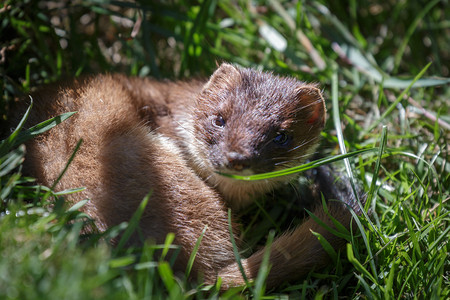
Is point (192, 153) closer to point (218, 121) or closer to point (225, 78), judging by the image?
point (218, 121)

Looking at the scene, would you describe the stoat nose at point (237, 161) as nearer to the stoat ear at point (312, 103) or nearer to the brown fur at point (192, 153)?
the brown fur at point (192, 153)

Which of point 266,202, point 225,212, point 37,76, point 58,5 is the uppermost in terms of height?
point 58,5

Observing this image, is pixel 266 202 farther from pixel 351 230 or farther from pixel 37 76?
pixel 37 76

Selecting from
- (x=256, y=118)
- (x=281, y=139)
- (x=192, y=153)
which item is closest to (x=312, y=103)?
(x=281, y=139)

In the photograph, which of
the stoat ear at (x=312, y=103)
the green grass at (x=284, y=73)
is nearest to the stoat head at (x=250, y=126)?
the stoat ear at (x=312, y=103)

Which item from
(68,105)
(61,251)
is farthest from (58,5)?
(61,251)

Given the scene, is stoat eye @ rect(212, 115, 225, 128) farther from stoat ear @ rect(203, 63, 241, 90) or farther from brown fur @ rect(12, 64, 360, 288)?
stoat ear @ rect(203, 63, 241, 90)
